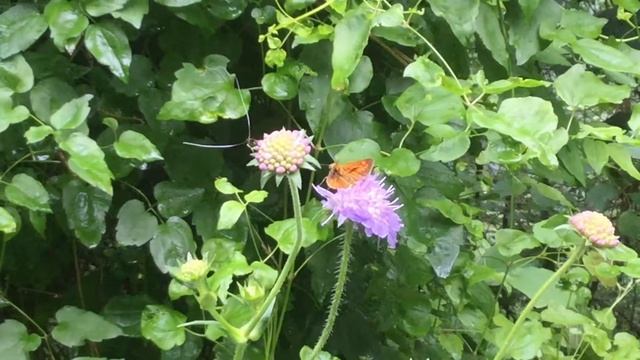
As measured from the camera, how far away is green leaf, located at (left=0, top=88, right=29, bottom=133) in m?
0.75

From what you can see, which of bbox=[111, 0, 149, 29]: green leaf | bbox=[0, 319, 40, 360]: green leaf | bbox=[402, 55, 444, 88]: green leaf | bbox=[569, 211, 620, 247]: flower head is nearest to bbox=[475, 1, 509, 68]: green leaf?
bbox=[402, 55, 444, 88]: green leaf

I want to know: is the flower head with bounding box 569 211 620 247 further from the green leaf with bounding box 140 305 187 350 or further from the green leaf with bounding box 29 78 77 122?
the green leaf with bounding box 29 78 77 122

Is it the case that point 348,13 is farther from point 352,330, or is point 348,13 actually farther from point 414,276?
point 352,330

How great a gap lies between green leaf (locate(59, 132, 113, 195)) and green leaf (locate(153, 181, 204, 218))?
0.52ft

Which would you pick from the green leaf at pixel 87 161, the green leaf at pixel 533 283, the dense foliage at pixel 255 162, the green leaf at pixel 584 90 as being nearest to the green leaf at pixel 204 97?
the dense foliage at pixel 255 162

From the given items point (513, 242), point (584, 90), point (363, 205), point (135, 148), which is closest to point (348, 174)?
point (363, 205)

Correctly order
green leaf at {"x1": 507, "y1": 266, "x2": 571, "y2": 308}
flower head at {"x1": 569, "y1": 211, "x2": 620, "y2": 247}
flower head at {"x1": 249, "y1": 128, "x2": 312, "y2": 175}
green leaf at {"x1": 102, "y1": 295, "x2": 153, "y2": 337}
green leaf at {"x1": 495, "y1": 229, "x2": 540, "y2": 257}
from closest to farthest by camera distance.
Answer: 1. flower head at {"x1": 249, "y1": 128, "x2": 312, "y2": 175}
2. flower head at {"x1": 569, "y1": 211, "x2": 620, "y2": 247}
3. green leaf at {"x1": 102, "y1": 295, "x2": 153, "y2": 337}
4. green leaf at {"x1": 495, "y1": 229, "x2": 540, "y2": 257}
5. green leaf at {"x1": 507, "y1": 266, "x2": 571, "y2": 308}

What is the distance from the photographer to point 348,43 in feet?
2.51

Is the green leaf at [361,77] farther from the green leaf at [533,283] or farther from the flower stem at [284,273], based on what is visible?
the green leaf at [533,283]

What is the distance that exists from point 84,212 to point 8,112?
15 centimetres

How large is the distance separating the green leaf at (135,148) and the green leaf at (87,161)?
2.2 inches

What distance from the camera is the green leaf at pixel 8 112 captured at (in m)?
0.75

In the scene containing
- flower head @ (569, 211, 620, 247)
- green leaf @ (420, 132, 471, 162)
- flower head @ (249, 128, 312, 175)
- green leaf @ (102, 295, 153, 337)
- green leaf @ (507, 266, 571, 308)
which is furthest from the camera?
green leaf @ (507, 266, 571, 308)

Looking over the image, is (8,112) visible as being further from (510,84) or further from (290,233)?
(510,84)
